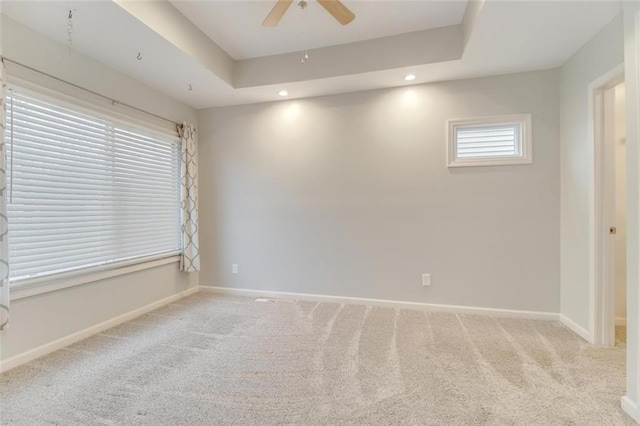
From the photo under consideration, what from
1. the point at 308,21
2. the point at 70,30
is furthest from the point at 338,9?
the point at 70,30

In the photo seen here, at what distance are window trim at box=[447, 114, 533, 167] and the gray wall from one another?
2.5 inches

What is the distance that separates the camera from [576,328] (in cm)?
262

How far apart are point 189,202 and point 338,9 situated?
2890 mm

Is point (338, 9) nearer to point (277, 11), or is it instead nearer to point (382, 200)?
point (277, 11)

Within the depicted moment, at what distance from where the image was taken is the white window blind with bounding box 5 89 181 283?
85.1 inches

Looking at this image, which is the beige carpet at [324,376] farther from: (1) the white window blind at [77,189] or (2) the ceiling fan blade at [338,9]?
(2) the ceiling fan blade at [338,9]

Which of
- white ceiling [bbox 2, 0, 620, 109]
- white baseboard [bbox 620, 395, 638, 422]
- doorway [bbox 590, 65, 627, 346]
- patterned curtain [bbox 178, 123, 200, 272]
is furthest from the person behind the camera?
patterned curtain [bbox 178, 123, 200, 272]

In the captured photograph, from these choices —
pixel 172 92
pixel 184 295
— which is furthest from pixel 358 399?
pixel 172 92

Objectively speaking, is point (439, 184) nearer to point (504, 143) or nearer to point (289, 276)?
point (504, 143)

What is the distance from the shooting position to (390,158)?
3.31 metres

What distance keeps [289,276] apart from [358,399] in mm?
2063

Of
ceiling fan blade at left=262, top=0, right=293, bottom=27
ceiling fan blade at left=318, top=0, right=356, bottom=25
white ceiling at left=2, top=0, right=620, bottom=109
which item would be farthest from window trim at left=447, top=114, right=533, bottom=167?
ceiling fan blade at left=262, top=0, right=293, bottom=27

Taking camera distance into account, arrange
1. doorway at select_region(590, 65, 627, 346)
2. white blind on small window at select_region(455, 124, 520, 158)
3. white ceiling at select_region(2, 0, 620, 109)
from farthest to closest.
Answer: white blind on small window at select_region(455, 124, 520, 158) → doorway at select_region(590, 65, 627, 346) → white ceiling at select_region(2, 0, 620, 109)

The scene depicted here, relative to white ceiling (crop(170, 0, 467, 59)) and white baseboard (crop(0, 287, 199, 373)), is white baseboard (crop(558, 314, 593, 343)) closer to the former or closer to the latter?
white ceiling (crop(170, 0, 467, 59))
